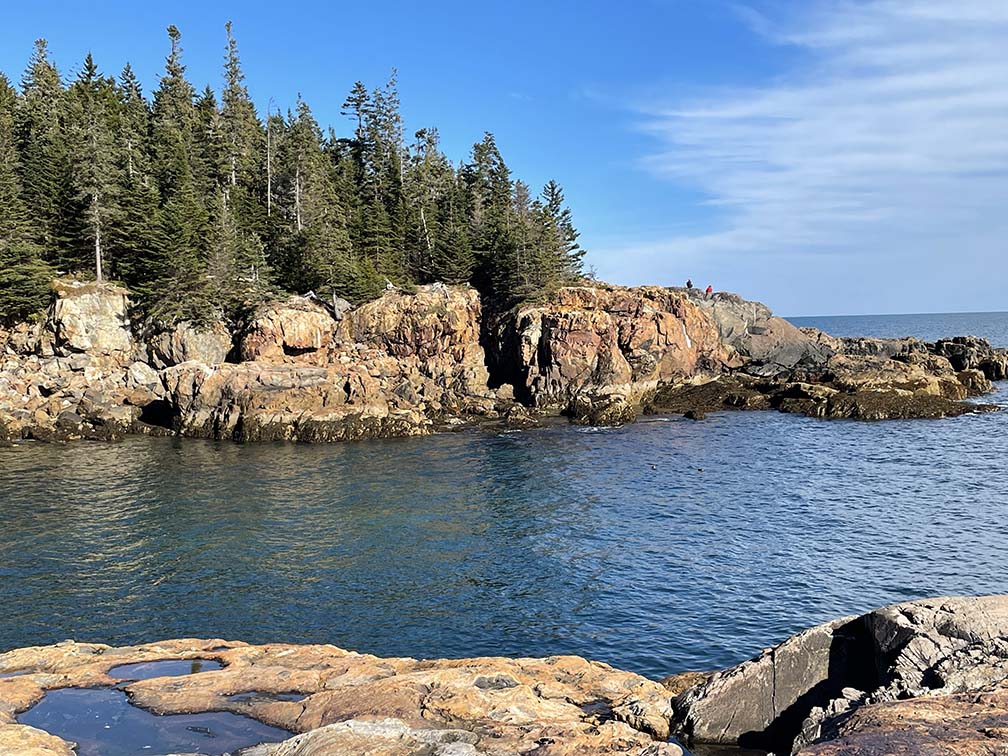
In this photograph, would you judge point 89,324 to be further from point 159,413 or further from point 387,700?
point 387,700

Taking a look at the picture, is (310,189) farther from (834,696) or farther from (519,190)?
(834,696)

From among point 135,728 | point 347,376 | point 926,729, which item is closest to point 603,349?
point 347,376

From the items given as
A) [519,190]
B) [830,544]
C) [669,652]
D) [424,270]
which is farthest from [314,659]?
[519,190]

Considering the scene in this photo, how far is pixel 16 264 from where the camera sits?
62.9 m

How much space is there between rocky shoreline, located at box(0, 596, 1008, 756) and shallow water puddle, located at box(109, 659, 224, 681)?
2.5 inches

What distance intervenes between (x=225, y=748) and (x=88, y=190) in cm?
6811

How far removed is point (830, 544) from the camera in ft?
105

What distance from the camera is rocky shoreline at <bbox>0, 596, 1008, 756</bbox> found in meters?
11.6

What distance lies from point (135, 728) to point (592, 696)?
9.22 metres

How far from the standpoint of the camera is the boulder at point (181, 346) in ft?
212

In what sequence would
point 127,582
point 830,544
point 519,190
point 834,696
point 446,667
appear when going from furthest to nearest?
point 519,190 → point 830,544 → point 127,582 → point 446,667 → point 834,696

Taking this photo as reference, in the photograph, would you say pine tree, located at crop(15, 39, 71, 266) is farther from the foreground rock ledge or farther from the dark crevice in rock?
the foreground rock ledge

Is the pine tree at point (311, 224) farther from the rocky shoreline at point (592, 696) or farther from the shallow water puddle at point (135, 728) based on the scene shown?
the shallow water puddle at point (135, 728)

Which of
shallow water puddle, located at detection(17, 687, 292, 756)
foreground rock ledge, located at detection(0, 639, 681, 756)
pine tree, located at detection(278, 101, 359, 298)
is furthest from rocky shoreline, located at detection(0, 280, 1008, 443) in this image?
shallow water puddle, located at detection(17, 687, 292, 756)
